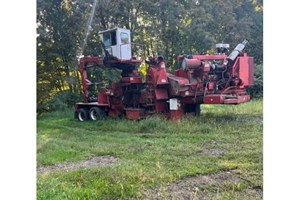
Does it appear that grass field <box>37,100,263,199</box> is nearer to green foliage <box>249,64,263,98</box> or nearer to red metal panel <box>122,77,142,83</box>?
green foliage <box>249,64,263,98</box>

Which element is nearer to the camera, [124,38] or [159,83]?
[124,38]

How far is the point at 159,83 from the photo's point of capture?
2.38 m

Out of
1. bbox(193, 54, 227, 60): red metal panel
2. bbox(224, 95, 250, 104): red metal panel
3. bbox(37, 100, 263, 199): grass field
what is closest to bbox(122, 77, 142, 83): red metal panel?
bbox(37, 100, 263, 199): grass field

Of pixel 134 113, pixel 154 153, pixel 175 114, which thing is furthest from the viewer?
pixel 134 113

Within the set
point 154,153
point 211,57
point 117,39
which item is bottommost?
point 154,153

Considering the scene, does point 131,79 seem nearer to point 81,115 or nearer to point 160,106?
point 160,106

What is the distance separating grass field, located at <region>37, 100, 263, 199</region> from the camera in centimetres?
187

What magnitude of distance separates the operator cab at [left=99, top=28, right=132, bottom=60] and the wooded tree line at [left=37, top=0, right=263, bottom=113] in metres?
0.03

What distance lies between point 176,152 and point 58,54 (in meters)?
0.83

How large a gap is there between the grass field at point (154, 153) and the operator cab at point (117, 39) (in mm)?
410

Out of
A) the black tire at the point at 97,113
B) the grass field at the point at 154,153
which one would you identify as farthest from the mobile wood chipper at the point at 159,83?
the grass field at the point at 154,153

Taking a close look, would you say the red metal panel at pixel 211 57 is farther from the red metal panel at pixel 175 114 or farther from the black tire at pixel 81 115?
the black tire at pixel 81 115

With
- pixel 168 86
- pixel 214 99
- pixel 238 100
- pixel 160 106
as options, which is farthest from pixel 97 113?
pixel 238 100

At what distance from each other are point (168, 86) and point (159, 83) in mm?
110
